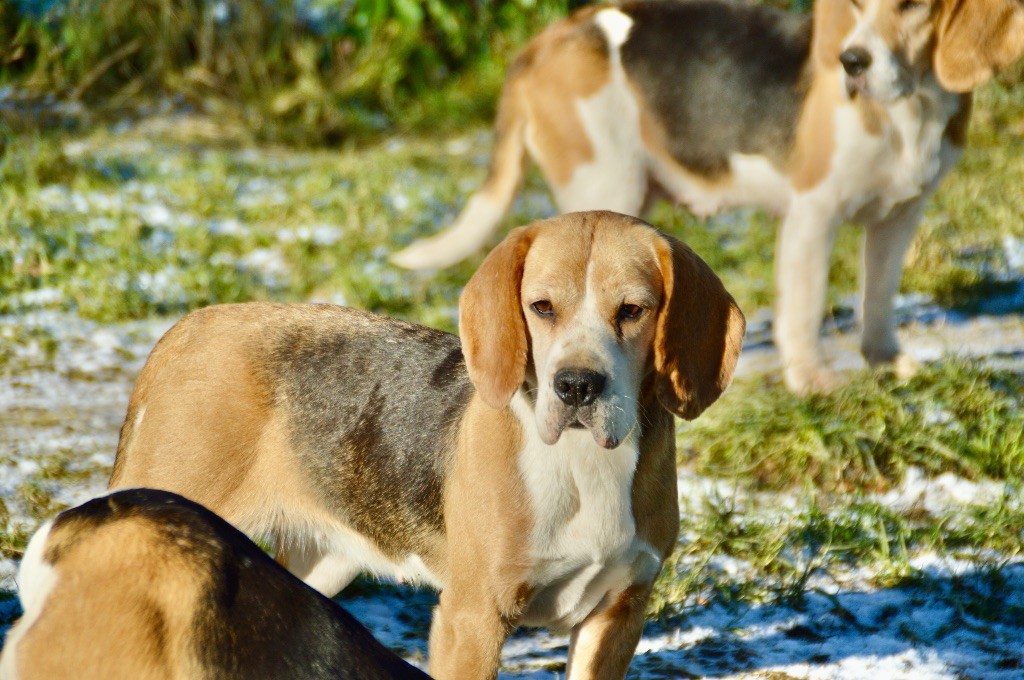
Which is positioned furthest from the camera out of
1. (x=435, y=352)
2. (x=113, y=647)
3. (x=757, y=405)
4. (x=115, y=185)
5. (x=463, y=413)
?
(x=115, y=185)

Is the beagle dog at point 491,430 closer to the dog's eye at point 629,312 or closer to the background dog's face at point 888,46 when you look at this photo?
the dog's eye at point 629,312

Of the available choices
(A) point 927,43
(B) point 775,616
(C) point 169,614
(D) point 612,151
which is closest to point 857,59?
(A) point 927,43

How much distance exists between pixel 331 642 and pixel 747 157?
379 cm

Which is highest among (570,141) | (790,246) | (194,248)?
(570,141)

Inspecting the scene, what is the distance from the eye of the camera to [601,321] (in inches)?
119

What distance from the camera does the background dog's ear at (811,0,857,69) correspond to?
5250 mm

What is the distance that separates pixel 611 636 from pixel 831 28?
310cm

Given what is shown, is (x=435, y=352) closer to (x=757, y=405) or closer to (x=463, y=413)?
(x=463, y=413)

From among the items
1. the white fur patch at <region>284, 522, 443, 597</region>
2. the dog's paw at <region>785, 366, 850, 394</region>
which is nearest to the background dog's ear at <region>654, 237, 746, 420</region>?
the white fur patch at <region>284, 522, 443, 597</region>

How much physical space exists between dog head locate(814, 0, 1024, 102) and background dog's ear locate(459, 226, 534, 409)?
233 cm

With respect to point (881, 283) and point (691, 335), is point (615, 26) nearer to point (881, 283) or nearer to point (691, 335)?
point (881, 283)

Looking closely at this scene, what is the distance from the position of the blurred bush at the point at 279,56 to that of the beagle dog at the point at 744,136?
12.5ft

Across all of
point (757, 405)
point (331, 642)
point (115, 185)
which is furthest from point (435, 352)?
point (115, 185)

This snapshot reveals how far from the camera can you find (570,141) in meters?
5.61
